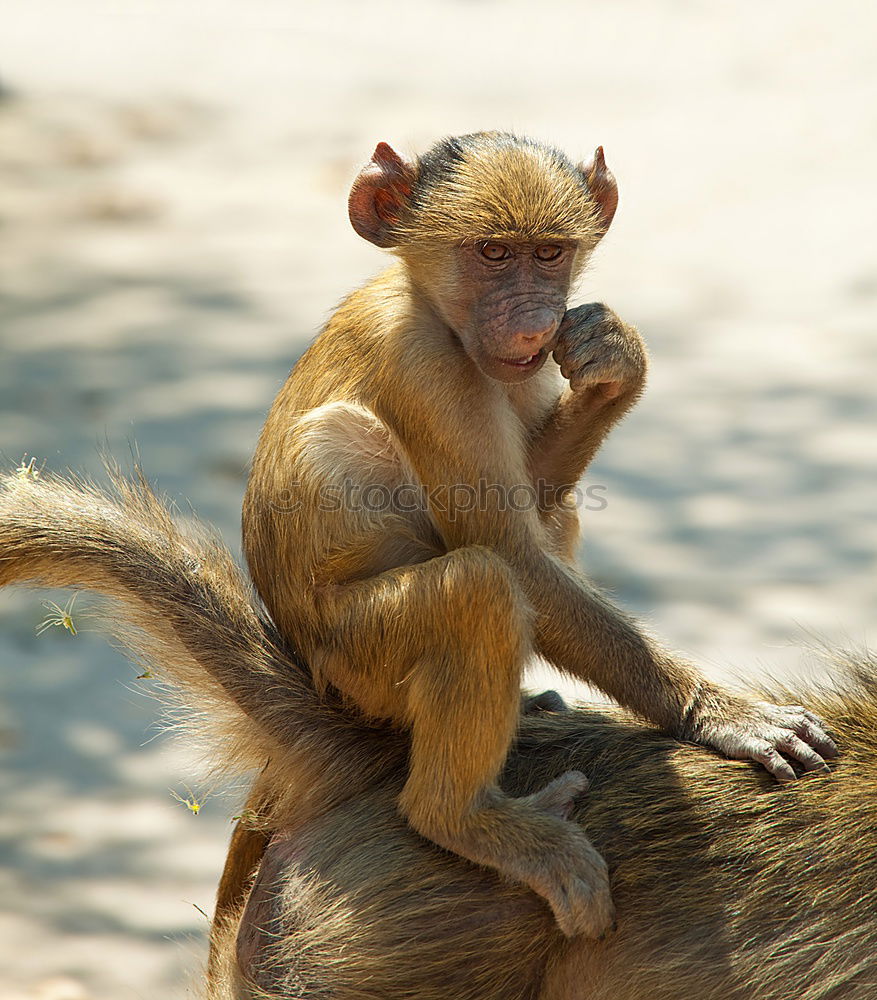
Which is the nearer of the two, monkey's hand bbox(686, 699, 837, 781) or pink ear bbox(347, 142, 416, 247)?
monkey's hand bbox(686, 699, 837, 781)

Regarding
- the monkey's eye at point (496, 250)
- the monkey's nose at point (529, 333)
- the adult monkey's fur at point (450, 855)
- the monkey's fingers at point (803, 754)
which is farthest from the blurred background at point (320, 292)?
the monkey's fingers at point (803, 754)

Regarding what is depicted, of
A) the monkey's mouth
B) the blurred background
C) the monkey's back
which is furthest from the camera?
the blurred background

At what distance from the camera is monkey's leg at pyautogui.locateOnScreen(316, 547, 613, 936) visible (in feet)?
11.1

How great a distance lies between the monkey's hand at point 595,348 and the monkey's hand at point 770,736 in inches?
37.0

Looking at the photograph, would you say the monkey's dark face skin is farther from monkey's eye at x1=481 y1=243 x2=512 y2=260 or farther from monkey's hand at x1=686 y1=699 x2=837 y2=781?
monkey's hand at x1=686 y1=699 x2=837 y2=781

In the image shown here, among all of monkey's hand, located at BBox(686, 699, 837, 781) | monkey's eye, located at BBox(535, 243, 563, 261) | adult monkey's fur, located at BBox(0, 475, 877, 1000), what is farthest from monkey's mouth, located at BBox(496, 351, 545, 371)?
monkey's hand, located at BBox(686, 699, 837, 781)

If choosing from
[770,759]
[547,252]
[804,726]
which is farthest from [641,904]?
[547,252]

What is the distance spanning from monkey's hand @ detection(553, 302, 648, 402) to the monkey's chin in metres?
0.07

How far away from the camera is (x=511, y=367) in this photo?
12.8 feet

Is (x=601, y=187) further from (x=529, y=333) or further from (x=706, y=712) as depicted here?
A: (x=706, y=712)

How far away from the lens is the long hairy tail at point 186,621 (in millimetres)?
3656

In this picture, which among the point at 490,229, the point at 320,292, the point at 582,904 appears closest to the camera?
the point at 582,904

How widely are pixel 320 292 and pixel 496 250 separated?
6020mm

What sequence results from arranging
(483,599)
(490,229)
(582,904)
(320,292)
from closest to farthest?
(582,904)
(483,599)
(490,229)
(320,292)
